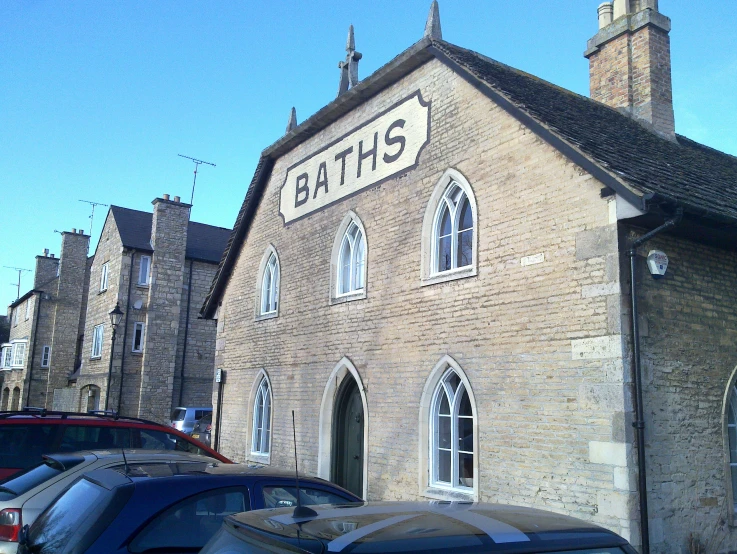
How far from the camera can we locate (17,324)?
45000 mm

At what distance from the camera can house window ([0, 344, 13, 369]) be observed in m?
42.6

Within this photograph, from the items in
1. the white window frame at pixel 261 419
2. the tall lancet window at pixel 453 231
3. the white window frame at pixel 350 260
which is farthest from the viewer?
the white window frame at pixel 261 419


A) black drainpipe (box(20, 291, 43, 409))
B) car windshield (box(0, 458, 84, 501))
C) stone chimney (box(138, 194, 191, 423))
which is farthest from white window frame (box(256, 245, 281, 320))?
black drainpipe (box(20, 291, 43, 409))

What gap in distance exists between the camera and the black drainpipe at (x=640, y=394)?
303 inches

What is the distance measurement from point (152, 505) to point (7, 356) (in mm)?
45796

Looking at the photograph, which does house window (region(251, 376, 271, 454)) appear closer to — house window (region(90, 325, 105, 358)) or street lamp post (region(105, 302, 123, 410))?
street lamp post (region(105, 302, 123, 410))

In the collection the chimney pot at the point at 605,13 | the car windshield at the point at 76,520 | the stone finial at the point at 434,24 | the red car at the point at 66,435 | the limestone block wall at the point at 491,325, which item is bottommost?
the car windshield at the point at 76,520

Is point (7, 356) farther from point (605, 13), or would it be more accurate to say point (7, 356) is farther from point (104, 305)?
point (605, 13)

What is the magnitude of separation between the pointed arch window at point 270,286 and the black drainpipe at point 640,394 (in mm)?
9381

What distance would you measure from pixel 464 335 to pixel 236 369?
8368mm

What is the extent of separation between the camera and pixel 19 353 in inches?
1614

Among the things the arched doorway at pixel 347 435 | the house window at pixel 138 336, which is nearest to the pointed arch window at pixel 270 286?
the arched doorway at pixel 347 435

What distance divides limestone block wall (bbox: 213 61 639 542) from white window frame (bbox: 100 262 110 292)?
65.2 ft

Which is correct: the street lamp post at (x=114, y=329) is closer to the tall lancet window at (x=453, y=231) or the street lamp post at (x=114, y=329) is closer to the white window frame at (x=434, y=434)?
the tall lancet window at (x=453, y=231)
